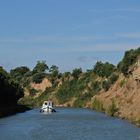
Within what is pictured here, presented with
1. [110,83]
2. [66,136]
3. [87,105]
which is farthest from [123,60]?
[66,136]

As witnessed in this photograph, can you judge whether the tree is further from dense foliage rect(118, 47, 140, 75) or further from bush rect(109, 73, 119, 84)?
dense foliage rect(118, 47, 140, 75)

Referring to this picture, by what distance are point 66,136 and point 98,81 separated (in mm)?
126008

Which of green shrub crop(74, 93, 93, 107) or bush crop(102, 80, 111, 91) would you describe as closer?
bush crop(102, 80, 111, 91)

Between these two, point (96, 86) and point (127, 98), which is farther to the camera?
point (96, 86)

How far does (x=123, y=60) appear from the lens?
146250 mm

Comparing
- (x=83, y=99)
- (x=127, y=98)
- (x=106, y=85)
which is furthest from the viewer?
(x=83, y=99)

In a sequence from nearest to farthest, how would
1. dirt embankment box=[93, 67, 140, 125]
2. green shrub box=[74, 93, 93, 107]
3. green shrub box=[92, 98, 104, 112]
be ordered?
dirt embankment box=[93, 67, 140, 125] → green shrub box=[92, 98, 104, 112] → green shrub box=[74, 93, 93, 107]

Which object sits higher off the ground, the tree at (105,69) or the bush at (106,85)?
the tree at (105,69)

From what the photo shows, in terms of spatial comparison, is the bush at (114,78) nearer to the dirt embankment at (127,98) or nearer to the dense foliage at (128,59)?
the dirt embankment at (127,98)

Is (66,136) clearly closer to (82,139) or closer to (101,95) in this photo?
(82,139)

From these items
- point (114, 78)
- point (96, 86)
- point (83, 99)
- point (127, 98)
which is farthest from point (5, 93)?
point (83, 99)

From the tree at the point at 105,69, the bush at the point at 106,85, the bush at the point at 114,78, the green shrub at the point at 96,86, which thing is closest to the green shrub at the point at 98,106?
the bush at the point at 114,78

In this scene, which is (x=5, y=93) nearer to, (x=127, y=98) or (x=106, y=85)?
(x=127, y=98)

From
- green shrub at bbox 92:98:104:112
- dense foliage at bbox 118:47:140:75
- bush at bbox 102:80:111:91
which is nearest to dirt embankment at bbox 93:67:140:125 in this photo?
green shrub at bbox 92:98:104:112
